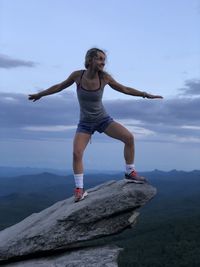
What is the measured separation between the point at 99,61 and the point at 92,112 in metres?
1.61

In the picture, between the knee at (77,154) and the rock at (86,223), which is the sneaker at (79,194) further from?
the knee at (77,154)

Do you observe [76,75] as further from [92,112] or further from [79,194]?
[79,194]

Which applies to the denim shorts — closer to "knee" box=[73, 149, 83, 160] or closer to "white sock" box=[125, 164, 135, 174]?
"knee" box=[73, 149, 83, 160]

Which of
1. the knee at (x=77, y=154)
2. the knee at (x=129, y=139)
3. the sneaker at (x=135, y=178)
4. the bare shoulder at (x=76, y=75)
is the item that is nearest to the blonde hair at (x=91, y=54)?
the bare shoulder at (x=76, y=75)

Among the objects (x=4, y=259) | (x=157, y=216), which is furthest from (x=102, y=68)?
(x=157, y=216)

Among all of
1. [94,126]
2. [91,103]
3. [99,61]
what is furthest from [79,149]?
[99,61]

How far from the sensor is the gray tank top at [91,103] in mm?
13258

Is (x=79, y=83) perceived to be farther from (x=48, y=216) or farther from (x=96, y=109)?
(x=48, y=216)

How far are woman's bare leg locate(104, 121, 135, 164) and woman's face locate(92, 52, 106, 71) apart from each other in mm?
1846

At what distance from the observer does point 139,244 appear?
407ft

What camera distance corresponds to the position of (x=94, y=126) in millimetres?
13578

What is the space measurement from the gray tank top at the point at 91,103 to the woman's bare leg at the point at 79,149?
1.88 ft

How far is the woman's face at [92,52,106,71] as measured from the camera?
12.9 metres

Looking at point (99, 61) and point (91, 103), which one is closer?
point (99, 61)
